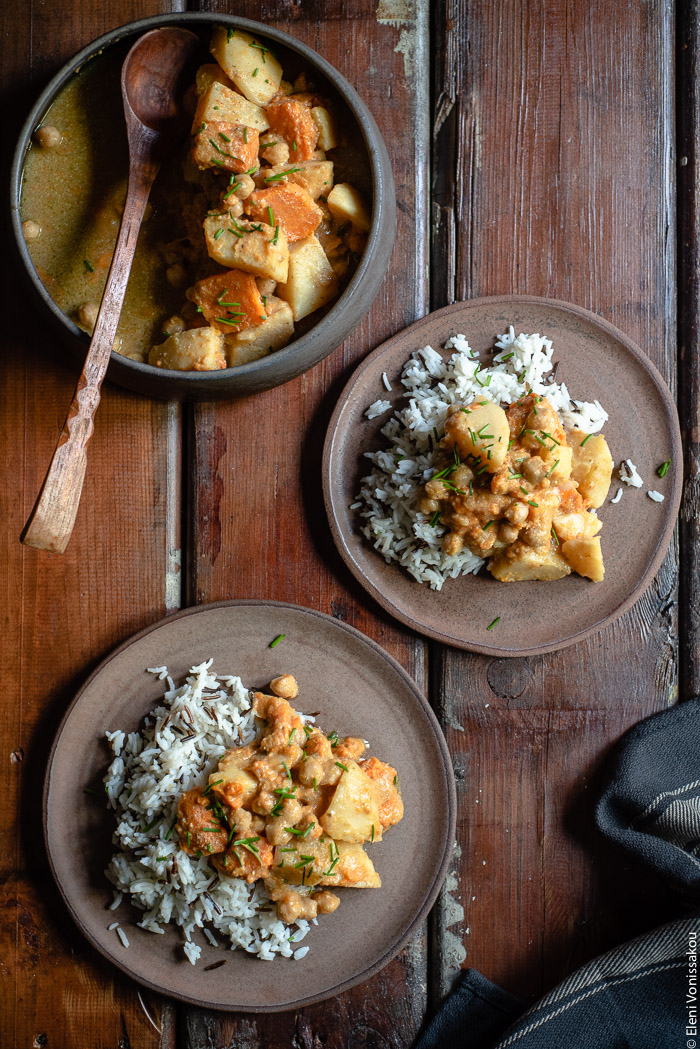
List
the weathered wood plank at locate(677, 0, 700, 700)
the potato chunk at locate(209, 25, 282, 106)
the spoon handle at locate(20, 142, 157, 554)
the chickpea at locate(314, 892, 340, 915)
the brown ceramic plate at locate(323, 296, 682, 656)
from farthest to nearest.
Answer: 1. the weathered wood plank at locate(677, 0, 700, 700)
2. the brown ceramic plate at locate(323, 296, 682, 656)
3. the chickpea at locate(314, 892, 340, 915)
4. the potato chunk at locate(209, 25, 282, 106)
5. the spoon handle at locate(20, 142, 157, 554)

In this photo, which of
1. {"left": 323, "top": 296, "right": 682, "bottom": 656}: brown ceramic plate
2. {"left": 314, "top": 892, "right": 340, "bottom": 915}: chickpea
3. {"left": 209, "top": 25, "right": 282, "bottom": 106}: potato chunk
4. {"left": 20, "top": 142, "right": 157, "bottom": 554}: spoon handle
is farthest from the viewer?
{"left": 323, "top": 296, "right": 682, "bottom": 656}: brown ceramic plate

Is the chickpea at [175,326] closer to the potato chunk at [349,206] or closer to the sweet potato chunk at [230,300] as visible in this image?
the sweet potato chunk at [230,300]

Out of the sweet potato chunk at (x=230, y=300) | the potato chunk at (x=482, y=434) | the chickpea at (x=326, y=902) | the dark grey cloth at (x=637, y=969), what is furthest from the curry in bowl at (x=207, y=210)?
the dark grey cloth at (x=637, y=969)

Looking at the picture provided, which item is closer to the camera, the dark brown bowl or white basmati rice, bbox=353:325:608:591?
the dark brown bowl

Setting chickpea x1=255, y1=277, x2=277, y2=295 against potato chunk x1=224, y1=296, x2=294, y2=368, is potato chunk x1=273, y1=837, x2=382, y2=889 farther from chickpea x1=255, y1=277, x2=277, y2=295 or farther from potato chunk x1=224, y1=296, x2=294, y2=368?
chickpea x1=255, y1=277, x2=277, y2=295

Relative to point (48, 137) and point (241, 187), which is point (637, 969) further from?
point (48, 137)

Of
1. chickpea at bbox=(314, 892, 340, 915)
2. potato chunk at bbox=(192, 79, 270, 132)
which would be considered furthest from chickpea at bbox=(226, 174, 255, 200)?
chickpea at bbox=(314, 892, 340, 915)

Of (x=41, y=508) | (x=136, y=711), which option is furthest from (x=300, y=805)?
(x=41, y=508)
